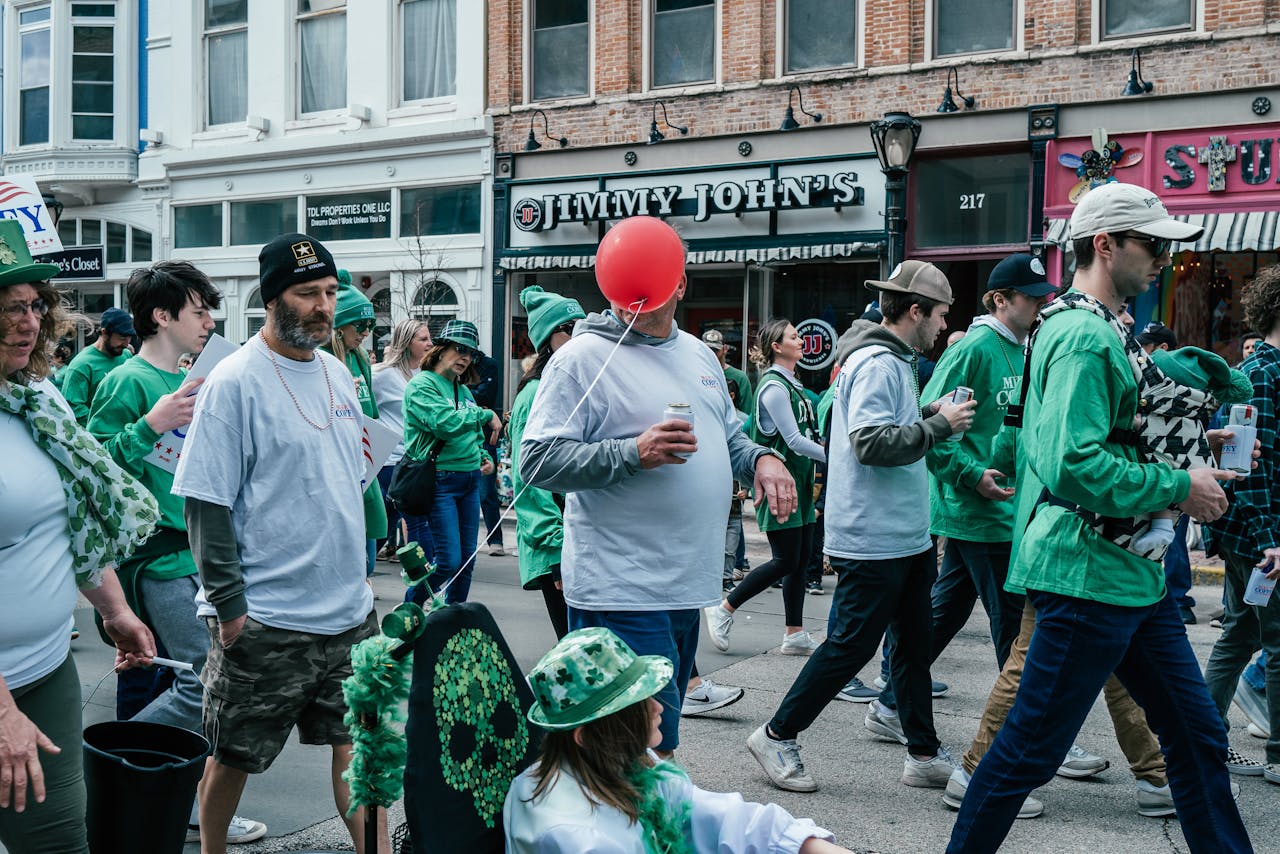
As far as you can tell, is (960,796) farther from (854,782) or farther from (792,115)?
(792,115)

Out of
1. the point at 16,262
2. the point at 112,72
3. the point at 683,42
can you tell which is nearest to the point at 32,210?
the point at 16,262

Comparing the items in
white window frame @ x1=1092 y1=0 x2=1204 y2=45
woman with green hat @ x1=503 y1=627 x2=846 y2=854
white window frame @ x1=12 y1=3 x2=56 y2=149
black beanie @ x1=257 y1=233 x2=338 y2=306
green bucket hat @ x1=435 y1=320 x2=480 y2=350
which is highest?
white window frame @ x1=12 y1=3 x2=56 y2=149

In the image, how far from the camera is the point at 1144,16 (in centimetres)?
1377

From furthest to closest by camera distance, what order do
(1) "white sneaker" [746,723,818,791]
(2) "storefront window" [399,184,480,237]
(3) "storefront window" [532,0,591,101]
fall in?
(2) "storefront window" [399,184,480,237] → (3) "storefront window" [532,0,591,101] → (1) "white sneaker" [746,723,818,791]

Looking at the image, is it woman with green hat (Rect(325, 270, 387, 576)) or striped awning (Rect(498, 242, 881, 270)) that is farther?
striped awning (Rect(498, 242, 881, 270))

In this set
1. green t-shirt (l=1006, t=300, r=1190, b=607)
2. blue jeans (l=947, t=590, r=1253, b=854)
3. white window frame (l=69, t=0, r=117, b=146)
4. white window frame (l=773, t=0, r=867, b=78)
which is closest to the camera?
green t-shirt (l=1006, t=300, r=1190, b=607)

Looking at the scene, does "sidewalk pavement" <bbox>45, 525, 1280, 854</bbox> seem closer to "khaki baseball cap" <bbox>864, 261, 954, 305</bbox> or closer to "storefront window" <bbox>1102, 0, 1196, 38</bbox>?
"khaki baseball cap" <bbox>864, 261, 954, 305</bbox>

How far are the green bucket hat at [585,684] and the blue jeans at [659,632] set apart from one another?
3.06 ft

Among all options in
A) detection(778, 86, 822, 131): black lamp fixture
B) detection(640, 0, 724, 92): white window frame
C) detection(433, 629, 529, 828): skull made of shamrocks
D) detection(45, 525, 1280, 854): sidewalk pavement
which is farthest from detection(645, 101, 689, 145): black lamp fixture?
detection(433, 629, 529, 828): skull made of shamrocks

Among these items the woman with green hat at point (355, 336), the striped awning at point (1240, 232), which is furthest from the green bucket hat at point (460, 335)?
the striped awning at point (1240, 232)

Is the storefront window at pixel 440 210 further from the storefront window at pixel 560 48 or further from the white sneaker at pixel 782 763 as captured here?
the white sneaker at pixel 782 763

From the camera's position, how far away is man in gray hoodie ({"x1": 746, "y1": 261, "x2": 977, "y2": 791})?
4.85 m

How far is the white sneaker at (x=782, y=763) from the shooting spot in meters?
4.96

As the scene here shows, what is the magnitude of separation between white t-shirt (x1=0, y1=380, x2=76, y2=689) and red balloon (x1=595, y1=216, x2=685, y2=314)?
1.61 meters
